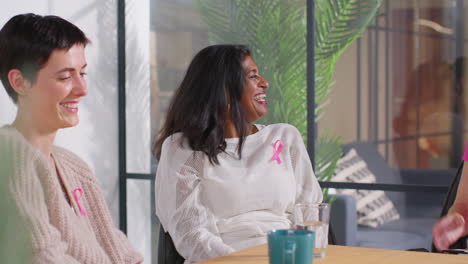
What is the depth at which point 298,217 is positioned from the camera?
1485mm

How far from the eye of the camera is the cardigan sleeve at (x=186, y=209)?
235cm

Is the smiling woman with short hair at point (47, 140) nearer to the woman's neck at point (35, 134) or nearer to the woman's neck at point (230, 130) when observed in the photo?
the woman's neck at point (35, 134)

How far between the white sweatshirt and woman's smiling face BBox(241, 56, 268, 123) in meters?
0.12

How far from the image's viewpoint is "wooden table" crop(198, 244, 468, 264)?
1612 millimetres

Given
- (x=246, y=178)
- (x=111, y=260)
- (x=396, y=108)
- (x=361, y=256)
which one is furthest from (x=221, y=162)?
(x=396, y=108)

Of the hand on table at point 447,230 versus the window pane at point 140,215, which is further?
the window pane at point 140,215

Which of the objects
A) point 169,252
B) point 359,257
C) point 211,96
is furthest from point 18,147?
point 211,96

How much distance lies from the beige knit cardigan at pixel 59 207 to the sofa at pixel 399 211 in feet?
6.04

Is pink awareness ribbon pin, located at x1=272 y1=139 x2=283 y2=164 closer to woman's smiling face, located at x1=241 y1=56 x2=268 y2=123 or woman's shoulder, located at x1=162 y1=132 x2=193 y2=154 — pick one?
woman's smiling face, located at x1=241 y1=56 x2=268 y2=123

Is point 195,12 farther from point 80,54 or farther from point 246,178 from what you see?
point 80,54

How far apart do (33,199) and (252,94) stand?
128cm

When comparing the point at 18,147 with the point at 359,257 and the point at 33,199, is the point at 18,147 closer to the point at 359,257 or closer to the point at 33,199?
the point at 33,199

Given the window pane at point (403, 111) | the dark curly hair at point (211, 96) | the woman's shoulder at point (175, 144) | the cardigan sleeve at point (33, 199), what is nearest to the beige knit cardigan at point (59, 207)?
the cardigan sleeve at point (33, 199)

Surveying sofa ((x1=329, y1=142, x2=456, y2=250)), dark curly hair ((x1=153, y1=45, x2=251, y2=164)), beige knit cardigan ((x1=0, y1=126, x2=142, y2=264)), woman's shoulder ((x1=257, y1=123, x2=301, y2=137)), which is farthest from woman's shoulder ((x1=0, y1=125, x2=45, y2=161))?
sofa ((x1=329, y1=142, x2=456, y2=250))
